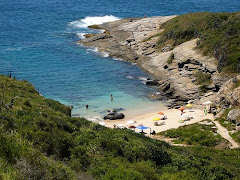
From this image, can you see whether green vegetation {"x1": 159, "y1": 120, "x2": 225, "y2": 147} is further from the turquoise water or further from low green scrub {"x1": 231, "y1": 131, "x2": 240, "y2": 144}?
the turquoise water

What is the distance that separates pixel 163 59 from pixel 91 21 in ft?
149

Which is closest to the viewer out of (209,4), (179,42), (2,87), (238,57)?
(2,87)

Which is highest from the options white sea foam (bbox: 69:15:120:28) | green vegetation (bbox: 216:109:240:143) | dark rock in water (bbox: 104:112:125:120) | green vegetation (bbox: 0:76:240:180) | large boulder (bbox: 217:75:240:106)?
white sea foam (bbox: 69:15:120:28)

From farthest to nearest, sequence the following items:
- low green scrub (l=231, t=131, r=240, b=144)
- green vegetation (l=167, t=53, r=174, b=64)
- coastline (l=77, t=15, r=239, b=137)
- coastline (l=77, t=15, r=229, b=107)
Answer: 1. green vegetation (l=167, t=53, r=174, b=64)
2. coastline (l=77, t=15, r=229, b=107)
3. coastline (l=77, t=15, r=239, b=137)
4. low green scrub (l=231, t=131, r=240, b=144)

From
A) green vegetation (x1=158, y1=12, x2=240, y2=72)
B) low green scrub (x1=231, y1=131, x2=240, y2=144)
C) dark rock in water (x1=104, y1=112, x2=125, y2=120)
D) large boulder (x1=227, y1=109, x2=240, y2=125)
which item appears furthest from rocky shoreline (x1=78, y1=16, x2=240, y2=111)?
dark rock in water (x1=104, y1=112, x2=125, y2=120)

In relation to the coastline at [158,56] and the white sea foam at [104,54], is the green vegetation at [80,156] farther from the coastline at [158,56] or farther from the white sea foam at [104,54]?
the white sea foam at [104,54]

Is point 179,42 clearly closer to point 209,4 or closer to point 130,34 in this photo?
point 130,34

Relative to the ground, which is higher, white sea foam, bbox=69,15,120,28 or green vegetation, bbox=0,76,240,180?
white sea foam, bbox=69,15,120,28

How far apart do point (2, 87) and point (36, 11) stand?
91789 mm

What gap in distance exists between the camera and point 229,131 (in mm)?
34812

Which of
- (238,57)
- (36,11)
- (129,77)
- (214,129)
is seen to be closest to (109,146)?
(214,129)

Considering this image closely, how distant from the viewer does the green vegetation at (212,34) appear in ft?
172

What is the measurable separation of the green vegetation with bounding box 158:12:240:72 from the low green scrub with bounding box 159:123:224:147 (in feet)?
58.3

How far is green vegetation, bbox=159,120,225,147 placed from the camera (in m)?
32.5
